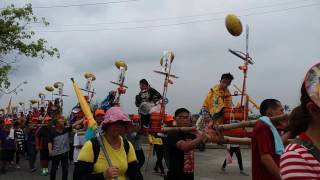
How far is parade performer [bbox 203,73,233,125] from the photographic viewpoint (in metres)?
10.3

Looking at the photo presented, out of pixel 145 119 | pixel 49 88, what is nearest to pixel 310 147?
pixel 145 119

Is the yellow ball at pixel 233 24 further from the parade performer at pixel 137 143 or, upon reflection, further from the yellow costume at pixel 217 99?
the parade performer at pixel 137 143

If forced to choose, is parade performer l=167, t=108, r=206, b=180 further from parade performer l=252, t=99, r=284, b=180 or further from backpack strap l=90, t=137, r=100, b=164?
backpack strap l=90, t=137, r=100, b=164

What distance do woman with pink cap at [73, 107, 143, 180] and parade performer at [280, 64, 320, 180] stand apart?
7.46 feet

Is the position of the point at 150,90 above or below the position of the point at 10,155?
above

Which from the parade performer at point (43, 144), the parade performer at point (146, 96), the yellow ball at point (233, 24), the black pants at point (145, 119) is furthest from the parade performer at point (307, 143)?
the parade performer at point (43, 144)

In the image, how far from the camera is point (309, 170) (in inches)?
82.2

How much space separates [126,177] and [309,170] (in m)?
2.62

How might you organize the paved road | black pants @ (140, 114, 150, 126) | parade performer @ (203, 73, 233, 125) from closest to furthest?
parade performer @ (203, 73, 233, 125)
black pants @ (140, 114, 150, 126)
the paved road

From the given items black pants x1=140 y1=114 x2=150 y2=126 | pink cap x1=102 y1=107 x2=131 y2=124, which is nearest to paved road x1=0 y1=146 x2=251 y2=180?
black pants x1=140 y1=114 x2=150 y2=126

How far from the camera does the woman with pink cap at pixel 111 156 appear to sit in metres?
4.19

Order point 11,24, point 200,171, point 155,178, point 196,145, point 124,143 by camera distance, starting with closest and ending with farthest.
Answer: point 124,143 → point 196,145 → point 155,178 → point 200,171 → point 11,24

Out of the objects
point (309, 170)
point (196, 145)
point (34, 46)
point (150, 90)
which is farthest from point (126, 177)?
point (34, 46)

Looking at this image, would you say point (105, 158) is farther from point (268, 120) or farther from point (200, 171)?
point (200, 171)
